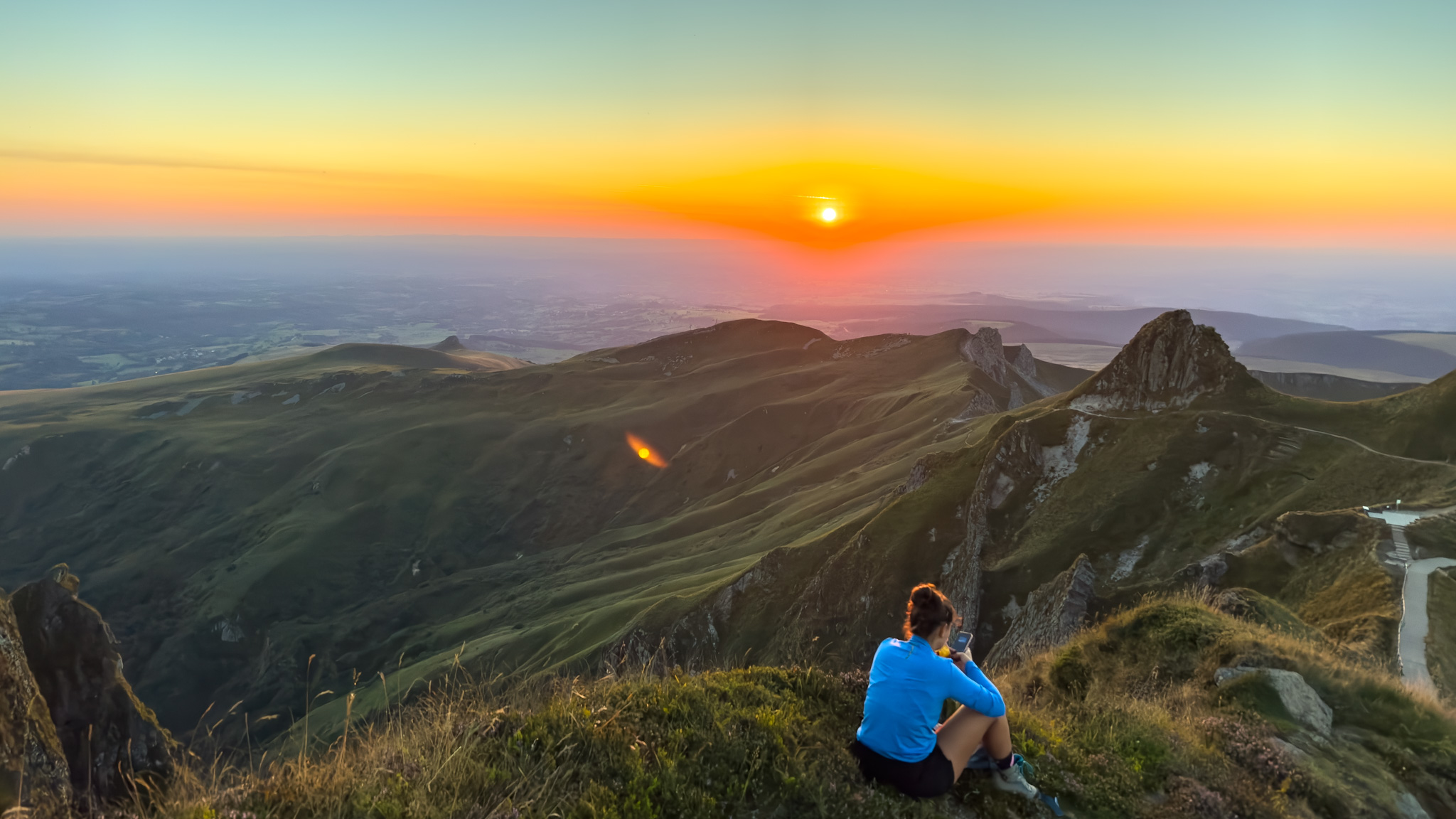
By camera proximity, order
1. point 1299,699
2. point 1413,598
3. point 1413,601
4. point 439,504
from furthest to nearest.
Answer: point 439,504
point 1413,598
point 1413,601
point 1299,699

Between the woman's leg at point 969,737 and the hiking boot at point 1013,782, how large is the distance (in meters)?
0.24

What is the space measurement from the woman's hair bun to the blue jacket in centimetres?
16

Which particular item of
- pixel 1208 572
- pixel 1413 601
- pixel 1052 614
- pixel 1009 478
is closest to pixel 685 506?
pixel 1009 478

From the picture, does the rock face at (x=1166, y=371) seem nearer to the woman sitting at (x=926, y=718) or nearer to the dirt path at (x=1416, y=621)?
the dirt path at (x=1416, y=621)

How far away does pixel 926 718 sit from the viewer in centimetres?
763

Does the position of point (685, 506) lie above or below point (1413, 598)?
below

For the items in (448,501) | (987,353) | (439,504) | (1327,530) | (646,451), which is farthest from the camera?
(646,451)

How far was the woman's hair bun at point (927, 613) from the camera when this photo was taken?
770 cm

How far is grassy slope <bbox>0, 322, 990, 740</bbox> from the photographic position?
9781 centimetres

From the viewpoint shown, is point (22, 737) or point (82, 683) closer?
point (22, 737)

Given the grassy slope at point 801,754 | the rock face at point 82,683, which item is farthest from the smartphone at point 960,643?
the rock face at point 82,683

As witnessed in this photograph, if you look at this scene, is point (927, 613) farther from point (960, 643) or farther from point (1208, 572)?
point (1208, 572)

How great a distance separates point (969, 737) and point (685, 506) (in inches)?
5064

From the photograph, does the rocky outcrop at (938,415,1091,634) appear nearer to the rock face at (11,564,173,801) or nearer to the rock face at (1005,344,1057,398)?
the rock face at (11,564,173,801)
